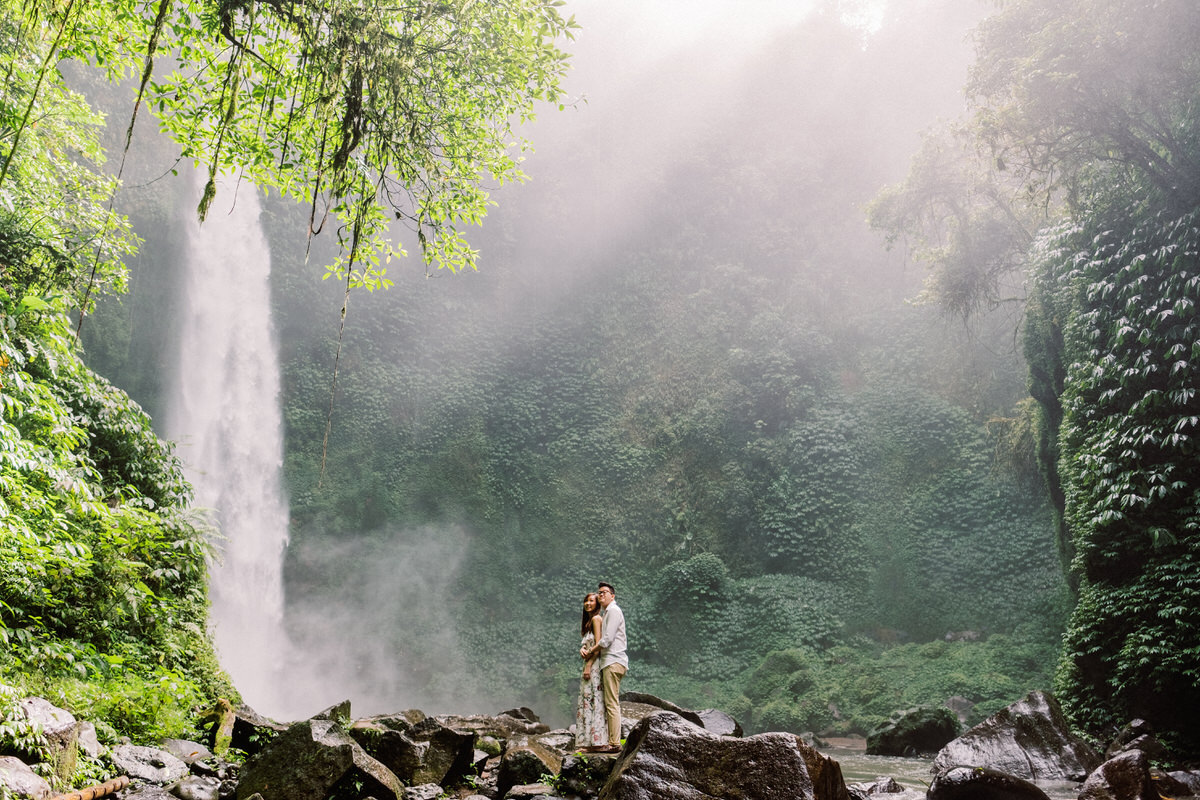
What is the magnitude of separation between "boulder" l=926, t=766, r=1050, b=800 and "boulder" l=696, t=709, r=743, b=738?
2.89 m

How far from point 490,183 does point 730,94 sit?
31.2 ft

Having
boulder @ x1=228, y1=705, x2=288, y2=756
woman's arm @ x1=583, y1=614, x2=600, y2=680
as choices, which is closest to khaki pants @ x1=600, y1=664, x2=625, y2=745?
woman's arm @ x1=583, y1=614, x2=600, y2=680

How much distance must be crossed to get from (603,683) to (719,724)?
243 centimetres

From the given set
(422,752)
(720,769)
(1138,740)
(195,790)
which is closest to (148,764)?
(195,790)

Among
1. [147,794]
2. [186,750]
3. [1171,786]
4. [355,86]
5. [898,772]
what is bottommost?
[1171,786]

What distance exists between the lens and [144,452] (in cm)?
920

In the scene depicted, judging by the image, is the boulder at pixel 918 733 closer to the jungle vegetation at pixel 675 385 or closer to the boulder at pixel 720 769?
the jungle vegetation at pixel 675 385

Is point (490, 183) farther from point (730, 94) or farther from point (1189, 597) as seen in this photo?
point (1189, 597)

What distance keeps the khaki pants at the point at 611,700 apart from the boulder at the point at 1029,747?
10.5 feet

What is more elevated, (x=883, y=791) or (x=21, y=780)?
(x=21, y=780)

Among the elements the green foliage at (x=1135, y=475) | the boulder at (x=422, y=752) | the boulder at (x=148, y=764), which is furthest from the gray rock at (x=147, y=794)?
the green foliage at (x=1135, y=475)

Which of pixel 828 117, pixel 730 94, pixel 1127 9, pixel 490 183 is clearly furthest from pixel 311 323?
pixel 1127 9

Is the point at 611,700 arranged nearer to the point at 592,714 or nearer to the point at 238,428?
the point at 592,714

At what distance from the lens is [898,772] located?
25.9 feet
